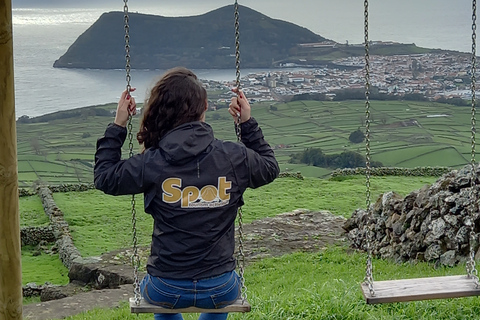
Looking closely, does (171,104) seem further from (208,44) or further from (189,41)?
(208,44)

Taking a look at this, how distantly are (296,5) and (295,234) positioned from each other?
85855 mm

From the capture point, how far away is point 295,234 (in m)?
15.0

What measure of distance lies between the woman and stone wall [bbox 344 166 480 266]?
5046mm

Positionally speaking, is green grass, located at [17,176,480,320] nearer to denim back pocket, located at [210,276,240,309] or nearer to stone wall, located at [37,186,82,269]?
stone wall, located at [37,186,82,269]

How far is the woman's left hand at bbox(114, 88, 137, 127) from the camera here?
364 cm

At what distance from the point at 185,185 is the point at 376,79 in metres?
59.8

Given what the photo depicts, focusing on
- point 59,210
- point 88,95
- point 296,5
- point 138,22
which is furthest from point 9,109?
point 296,5

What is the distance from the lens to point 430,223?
9.50m

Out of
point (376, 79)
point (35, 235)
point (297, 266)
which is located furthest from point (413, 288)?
point (376, 79)

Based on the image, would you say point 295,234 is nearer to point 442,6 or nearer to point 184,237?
point 184,237

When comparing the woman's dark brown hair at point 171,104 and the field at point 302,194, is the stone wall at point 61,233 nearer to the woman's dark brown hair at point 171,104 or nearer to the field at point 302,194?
the field at point 302,194

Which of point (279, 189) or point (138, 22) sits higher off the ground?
point (138, 22)

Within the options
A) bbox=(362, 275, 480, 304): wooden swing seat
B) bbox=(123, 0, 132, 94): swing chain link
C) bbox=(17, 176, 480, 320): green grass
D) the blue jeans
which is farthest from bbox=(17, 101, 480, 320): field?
bbox=(123, 0, 132, 94): swing chain link

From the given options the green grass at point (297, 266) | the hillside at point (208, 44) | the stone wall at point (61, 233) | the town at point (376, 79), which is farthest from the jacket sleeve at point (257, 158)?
the hillside at point (208, 44)
